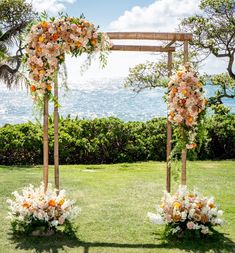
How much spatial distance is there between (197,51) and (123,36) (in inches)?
481

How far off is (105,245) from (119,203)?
2178mm

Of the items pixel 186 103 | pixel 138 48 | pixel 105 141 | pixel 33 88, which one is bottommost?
pixel 105 141

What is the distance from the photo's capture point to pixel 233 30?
1717cm

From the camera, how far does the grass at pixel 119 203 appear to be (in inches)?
233

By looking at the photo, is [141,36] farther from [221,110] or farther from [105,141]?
[221,110]

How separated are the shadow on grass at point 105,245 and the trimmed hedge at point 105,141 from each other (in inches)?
262

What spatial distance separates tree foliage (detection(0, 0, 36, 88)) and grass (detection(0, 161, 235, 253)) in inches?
305

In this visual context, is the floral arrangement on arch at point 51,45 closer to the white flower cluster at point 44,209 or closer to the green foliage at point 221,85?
the white flower cluster at point 44,209

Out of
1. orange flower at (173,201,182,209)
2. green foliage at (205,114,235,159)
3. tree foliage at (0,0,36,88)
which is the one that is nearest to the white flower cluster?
orange flower at (173,201,182,209)

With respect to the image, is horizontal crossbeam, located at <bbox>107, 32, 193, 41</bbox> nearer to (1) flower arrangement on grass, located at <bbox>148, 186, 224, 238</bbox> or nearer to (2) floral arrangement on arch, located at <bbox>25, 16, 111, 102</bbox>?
(2) floral arrangement on arch, located at <bbox>25, 16, 111, 102</bbox>

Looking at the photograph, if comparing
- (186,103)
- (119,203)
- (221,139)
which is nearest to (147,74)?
(221,139)

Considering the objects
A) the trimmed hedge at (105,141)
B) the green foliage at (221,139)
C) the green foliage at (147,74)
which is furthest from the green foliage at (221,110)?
the green foliage at (147,74)

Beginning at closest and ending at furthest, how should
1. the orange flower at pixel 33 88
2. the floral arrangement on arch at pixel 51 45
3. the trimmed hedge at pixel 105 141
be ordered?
the floral arrangement on arch at pixel 51 45 → the orange flower at pixel 33 88 → the trimmed hedge at pixel 105 141

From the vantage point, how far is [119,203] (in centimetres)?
813
